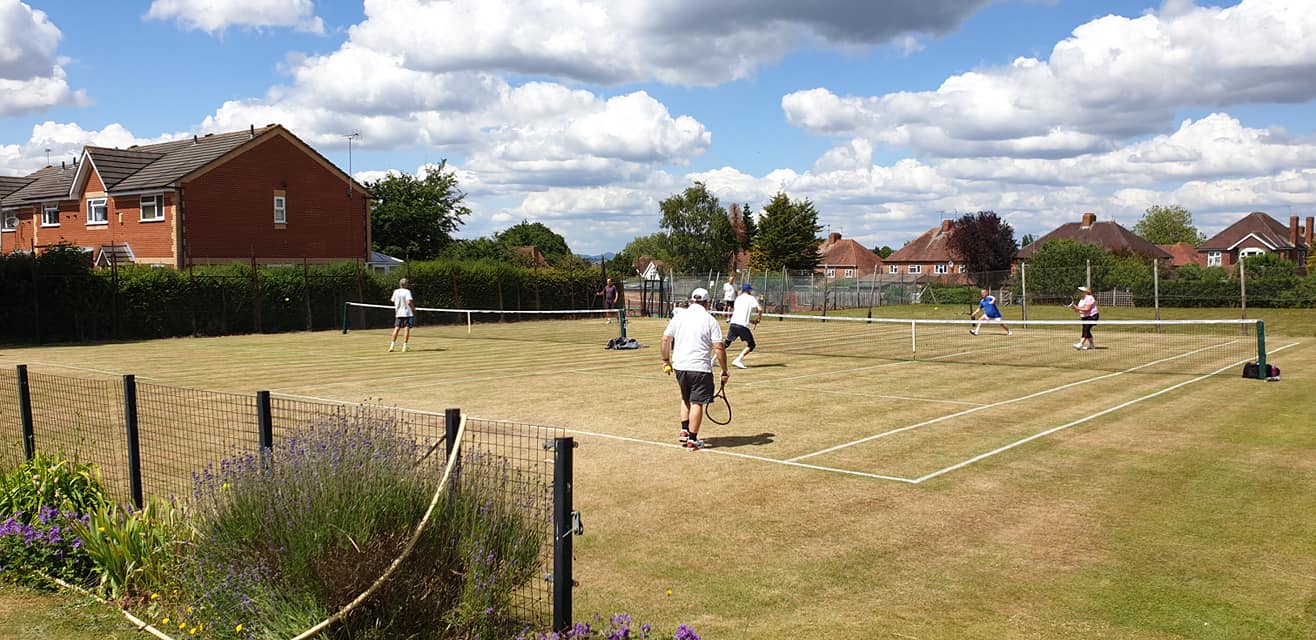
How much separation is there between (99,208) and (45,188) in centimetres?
898

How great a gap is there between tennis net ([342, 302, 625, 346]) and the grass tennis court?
12.5 metres

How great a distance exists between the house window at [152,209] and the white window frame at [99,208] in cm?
350

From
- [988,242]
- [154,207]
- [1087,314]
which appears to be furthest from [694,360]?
[988,242]

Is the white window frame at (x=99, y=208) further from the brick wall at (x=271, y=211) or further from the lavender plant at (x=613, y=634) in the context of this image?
the lavender plant at (x=613, y=634)

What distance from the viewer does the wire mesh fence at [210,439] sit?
6266 millimetres

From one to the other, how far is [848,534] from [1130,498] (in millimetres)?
3216

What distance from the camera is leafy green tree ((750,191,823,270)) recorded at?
314ft

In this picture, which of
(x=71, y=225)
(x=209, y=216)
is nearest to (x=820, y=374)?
(x=209, y=216)

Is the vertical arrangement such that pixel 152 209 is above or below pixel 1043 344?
above

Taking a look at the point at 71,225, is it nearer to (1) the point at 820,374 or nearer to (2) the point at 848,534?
(1) the point at 820,374

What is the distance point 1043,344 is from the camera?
30016 mm

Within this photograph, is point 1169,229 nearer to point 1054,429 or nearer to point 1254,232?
point 1254,232

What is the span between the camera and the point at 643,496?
9.77 metres

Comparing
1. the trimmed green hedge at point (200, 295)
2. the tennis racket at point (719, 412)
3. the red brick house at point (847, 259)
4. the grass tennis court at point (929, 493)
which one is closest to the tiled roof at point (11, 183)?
the trimmed green hedge at point (200, 295)
